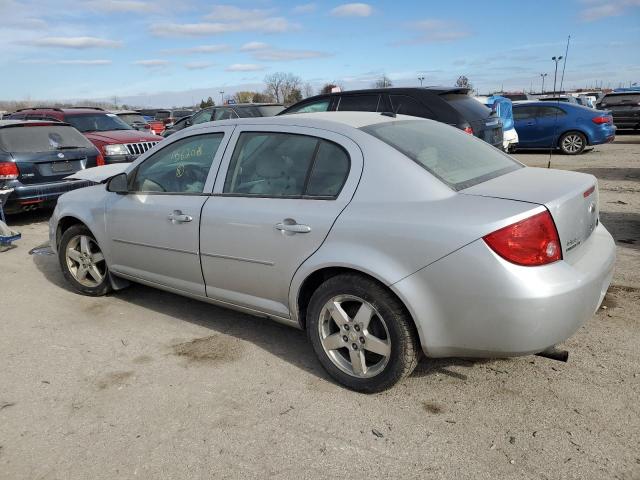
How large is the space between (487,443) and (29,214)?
29.1 ft

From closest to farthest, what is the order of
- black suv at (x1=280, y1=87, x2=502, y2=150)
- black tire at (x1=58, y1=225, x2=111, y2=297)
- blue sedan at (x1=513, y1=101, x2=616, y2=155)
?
black tire at (x1=58, y1=225, x2=111, y2=297), black suv at (x1=280, y1=87, x2=502, y2=150), blue sedan at (x1=513, y1=101, x2=616, y2=155)

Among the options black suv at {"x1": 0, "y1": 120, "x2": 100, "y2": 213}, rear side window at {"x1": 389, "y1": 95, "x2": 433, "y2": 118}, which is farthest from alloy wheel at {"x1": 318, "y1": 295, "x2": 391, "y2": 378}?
black suv at {"x1": 0, "y1": 120, "x2": 100, "y2": 213}

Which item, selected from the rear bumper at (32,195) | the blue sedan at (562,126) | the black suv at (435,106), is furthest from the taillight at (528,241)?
the blue sedan at (562,126)

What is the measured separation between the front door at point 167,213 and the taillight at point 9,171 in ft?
13.0

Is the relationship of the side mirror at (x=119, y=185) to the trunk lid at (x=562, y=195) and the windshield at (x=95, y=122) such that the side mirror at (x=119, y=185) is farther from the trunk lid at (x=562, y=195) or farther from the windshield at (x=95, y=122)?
the windshield at (x=95, y=122)

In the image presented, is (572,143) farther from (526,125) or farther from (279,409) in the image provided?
(279,409)

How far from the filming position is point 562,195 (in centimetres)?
283

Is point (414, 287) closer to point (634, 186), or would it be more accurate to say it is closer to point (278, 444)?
point (278, 444)

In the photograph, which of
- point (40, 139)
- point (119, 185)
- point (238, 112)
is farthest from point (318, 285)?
point (238, 112)

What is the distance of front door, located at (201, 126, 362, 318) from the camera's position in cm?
316

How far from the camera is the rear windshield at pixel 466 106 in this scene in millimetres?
7984

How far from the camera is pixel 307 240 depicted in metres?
3.15

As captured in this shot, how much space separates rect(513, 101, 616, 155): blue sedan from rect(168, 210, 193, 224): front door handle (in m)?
12.6

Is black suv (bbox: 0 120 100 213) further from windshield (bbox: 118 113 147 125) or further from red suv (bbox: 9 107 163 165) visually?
windshield (bbox: 118 113 147 125)
